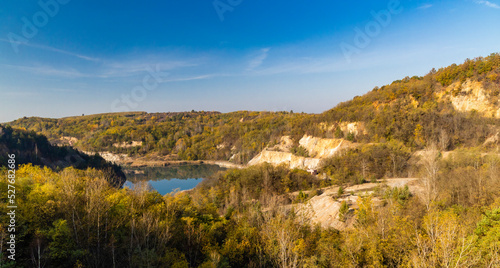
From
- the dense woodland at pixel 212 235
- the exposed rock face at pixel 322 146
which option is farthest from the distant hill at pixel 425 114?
the dense woodland at pixel 212 235

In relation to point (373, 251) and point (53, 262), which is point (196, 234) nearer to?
point (53, 262)

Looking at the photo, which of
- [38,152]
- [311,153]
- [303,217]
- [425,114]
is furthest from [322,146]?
[38,152]

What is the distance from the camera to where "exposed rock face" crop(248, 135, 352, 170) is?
6607 cm

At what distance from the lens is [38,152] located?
71.4 m

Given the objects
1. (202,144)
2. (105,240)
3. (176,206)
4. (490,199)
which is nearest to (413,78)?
(490,199)

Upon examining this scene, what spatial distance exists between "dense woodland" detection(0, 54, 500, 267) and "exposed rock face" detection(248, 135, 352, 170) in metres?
6.50

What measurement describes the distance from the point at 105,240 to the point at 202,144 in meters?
130

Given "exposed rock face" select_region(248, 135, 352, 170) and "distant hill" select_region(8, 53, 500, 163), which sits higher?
"distant hill" select_region(8, 53, 500, 163)

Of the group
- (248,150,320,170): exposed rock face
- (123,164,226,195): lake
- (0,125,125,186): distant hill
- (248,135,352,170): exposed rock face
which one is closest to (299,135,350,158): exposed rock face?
(248,135,352,170): exposed rock face

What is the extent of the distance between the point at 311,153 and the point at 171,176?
5720 centimetres

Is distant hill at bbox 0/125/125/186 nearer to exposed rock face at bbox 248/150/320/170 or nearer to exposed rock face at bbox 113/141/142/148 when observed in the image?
exposed rock face at bbox 248/150/320/170

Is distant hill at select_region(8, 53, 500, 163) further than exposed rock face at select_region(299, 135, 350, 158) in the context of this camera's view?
No

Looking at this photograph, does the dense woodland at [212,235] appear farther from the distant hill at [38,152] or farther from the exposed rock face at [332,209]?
the distant hill at [38,152]

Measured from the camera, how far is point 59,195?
1461 centimetres
